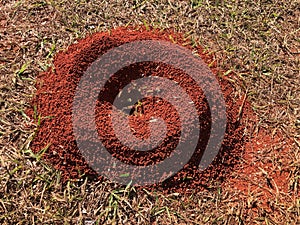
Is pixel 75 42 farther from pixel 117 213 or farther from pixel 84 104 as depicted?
pixel 117 213

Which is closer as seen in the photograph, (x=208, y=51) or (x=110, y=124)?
(x=110, y=124)

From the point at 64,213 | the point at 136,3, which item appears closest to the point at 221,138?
the point at 64,213

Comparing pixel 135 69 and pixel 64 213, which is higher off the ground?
pixel 135 69

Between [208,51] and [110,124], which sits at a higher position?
[110,124]
